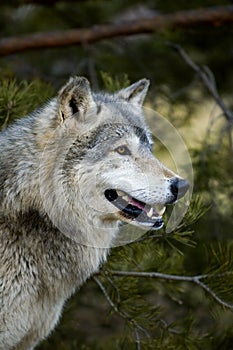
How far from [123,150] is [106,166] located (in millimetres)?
144

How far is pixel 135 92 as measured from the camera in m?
5.57

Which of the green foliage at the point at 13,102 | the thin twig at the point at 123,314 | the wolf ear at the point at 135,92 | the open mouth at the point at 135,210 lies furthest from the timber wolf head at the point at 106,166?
the thin twig at the point at 123,314

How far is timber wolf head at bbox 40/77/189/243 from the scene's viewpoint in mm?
Result: 4797

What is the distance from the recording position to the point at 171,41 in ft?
27.6

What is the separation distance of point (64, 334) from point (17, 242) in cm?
293

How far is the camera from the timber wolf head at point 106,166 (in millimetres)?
4797

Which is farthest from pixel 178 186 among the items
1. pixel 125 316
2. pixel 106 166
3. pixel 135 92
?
pixel 125 316

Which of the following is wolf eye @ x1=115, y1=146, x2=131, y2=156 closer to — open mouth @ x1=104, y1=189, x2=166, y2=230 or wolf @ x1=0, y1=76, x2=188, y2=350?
wolf @ x1=0, y1=76, x2=188, y2=350

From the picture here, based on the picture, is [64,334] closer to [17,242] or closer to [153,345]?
[153,345]

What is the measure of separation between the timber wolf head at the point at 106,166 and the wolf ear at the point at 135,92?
0.51 m

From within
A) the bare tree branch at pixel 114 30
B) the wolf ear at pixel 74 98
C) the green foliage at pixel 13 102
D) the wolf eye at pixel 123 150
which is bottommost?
the bare tree branch at pixel 114 30

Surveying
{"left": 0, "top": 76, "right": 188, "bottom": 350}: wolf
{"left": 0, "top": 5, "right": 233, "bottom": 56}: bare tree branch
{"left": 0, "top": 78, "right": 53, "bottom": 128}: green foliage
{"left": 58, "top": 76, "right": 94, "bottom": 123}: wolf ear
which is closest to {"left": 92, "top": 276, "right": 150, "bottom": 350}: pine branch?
{"left": 0, "top": 76, "right": 188, "bottom": 350}: wolf

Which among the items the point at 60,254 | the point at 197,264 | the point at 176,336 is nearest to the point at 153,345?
the point at 176,336

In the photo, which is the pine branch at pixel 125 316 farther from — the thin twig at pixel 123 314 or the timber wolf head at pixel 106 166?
the timber wolf head at pixel 106 166
